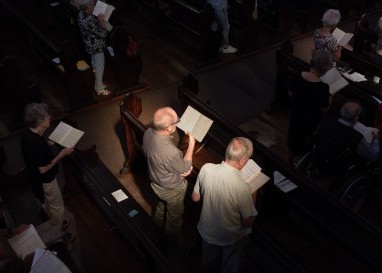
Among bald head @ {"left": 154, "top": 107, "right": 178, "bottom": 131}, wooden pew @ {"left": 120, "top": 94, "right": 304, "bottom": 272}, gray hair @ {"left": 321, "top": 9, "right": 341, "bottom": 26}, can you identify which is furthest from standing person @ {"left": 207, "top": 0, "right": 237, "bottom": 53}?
bald head @ {"left": 154, "top": 107, "right": 178, "bottom": 131}

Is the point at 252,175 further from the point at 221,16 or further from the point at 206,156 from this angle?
the point at 221,16

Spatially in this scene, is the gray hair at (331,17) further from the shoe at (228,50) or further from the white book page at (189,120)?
the shoe at (228,50)

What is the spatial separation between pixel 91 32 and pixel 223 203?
11.9 ft

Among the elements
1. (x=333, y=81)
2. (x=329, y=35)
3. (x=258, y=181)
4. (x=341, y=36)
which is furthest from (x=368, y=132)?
(x=341, y=36)

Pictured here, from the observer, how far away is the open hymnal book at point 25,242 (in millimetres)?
3609

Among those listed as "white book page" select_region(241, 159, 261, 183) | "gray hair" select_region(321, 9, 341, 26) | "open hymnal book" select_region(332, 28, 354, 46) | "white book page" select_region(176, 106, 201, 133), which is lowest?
"white book page" select_region(176, 106, 201, 133)

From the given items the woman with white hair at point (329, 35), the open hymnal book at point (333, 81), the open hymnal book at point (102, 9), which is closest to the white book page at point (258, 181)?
the open hymnal book at point (333, 81)

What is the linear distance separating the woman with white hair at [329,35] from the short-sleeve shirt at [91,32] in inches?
111

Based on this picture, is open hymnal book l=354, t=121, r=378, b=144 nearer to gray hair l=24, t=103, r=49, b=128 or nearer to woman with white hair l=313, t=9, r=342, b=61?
woman with white hair l=313, t=9, r=342, b=61

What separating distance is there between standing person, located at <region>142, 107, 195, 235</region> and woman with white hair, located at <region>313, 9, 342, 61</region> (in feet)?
7.28

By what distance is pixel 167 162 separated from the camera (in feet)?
12.9

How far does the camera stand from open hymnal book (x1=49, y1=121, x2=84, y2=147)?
452cm

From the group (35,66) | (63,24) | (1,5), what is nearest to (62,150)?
(35,66)

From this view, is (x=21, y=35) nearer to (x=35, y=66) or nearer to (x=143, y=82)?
(x=35, y=66)
